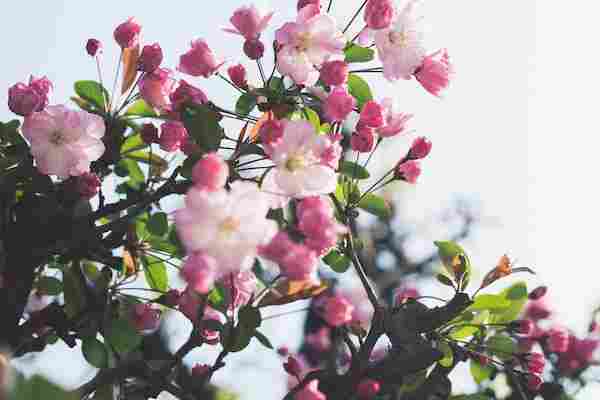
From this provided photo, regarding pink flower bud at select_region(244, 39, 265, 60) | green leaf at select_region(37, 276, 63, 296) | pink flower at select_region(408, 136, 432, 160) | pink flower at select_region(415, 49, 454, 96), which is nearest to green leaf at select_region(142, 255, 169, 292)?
green leaf at select_region(37, 276, 63, 296)

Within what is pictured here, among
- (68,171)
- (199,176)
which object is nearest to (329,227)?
(199,176)

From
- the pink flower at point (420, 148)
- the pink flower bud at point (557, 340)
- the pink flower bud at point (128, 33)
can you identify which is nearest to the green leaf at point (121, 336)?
the pink flower bud at point (128, 33)

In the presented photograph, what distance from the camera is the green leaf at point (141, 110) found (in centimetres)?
199

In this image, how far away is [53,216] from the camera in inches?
68.7

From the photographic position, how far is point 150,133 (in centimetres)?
187

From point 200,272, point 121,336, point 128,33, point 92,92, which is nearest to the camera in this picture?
point 200,272

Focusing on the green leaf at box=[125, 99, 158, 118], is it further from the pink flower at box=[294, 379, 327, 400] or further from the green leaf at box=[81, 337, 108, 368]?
the pink flower at box=[294, 379, 327, 400]

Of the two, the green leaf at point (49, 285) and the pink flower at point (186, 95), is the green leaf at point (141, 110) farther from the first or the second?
the green leaf at point (49, 285)

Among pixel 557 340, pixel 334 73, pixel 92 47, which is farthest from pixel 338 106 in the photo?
pixel 557 340

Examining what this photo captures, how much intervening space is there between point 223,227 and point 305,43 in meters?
0.57

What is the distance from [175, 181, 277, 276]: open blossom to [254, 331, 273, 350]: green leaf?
0.43 metres

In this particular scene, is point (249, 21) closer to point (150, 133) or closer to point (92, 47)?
point (150, 133)

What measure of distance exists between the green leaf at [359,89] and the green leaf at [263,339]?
1.95ft

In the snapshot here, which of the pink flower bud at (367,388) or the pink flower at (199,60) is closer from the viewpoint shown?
the pink flower bud at (367,388)
